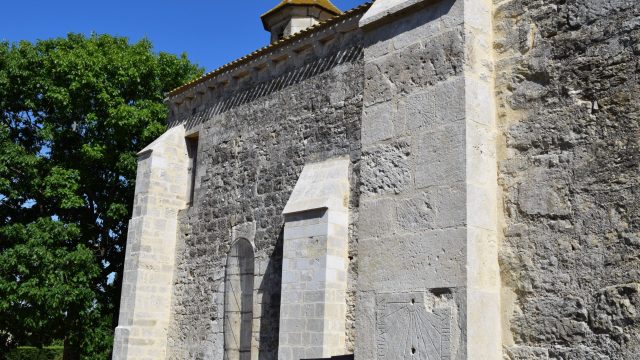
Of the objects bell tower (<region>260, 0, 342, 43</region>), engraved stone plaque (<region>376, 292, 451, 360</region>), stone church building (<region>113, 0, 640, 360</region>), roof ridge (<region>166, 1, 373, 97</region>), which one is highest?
bell tower (<region>260, 0, 342, 43</region>)

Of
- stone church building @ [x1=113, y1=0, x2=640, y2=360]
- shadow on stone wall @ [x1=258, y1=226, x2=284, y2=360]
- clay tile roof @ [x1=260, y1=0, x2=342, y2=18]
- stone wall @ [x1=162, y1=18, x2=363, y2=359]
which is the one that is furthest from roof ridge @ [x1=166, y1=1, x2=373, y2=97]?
clay tile roof @ [x1=260, y1=0, x2=342, y2=18]

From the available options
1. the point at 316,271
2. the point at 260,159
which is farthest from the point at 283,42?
the point at 316,271

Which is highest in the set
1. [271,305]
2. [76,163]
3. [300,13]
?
[300,13]

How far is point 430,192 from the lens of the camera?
365 cm

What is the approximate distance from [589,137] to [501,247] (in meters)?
0.74

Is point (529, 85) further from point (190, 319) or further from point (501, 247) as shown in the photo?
point (190, 319)

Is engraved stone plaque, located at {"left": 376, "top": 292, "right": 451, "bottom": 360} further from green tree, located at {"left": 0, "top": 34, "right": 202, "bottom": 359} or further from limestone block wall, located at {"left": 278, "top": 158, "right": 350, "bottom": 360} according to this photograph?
green tree, located at {"left": 0, "top": 34, "right": 202, "bottom": 359}

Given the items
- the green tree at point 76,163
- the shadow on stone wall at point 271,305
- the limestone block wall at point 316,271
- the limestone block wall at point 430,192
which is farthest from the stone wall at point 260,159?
the limestone block wall at point 430,192

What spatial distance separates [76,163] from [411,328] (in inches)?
563

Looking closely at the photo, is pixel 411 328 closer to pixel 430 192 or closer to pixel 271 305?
pixel 430 192

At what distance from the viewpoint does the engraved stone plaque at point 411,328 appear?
133 inches

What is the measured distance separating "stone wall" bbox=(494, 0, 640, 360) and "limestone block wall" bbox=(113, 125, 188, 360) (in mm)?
Answer: 9794

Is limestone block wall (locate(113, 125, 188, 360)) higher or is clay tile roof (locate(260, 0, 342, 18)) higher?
clay tile roof (locate(260, 0, 342, 18))

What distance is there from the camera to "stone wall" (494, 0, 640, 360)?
326 centimetres
